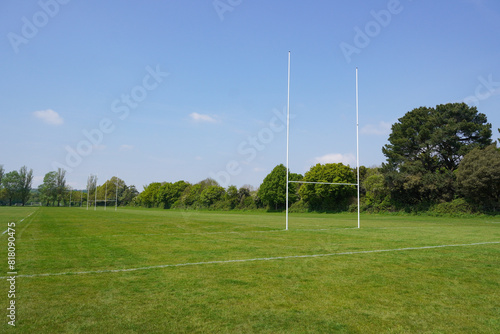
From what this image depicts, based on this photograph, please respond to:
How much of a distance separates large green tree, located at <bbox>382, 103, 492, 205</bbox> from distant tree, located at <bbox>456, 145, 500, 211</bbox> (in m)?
2.82

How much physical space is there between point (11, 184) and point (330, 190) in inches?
3067

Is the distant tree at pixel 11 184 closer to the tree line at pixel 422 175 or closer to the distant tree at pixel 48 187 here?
the distant tree at pixel 48 187

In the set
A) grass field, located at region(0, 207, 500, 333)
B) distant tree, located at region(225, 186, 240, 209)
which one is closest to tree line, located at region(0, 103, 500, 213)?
distant tree, located at region(225, 186, 240, 209)

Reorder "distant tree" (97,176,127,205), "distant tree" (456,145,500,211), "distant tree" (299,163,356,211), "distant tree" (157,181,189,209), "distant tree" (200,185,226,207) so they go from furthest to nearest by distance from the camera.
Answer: "distant tree" (97,176,127,205) < "distant tree" (157,181,189,209) < "distant tree" (200,185,226,207) < "distant tree" (299,163,356,211) < "distant tree" (456,145,500,211)

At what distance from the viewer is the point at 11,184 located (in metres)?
82.9

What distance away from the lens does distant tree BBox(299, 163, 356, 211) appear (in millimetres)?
44781

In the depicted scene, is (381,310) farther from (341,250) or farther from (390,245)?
(390,245)

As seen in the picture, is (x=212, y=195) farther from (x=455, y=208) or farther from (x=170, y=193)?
(x=455, y=208)

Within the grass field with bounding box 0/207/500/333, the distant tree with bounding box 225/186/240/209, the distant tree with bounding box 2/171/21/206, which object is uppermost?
the distant tree with bounding box 2/171/21/206

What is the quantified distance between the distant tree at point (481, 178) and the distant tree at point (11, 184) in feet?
Result: 299

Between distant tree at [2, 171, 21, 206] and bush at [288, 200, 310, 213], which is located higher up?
distant tree at [2, 171, 21, 206]

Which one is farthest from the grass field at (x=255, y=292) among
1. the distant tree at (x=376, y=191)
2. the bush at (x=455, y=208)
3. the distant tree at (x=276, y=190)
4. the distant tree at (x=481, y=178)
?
the distant tree at (x=276, y=190)

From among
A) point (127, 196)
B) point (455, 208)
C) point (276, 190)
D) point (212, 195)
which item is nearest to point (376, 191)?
point (455, 208)

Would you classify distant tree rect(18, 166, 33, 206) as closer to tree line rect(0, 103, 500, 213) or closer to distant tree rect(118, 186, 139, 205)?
distant tree rect(118, 186, 139, 205)
